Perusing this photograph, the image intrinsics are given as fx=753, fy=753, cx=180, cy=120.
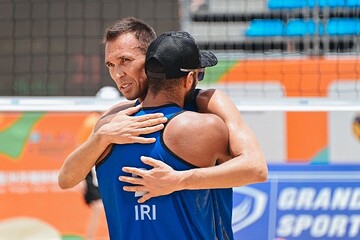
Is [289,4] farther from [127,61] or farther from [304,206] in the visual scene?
[127,61]

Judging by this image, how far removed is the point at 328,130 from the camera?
202 inches

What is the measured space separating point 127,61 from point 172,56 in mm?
246

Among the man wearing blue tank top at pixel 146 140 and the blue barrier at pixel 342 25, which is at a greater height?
the man wearing blue tank top at pixel 146 140

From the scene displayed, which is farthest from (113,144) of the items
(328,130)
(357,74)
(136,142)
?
(357,74)

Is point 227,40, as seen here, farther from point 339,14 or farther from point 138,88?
point 138,88

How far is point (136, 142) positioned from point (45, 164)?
8.51ft

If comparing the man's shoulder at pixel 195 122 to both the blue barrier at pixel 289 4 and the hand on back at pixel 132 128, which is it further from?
the blue barrier at pixel 289 4

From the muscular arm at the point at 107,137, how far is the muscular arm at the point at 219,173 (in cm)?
10

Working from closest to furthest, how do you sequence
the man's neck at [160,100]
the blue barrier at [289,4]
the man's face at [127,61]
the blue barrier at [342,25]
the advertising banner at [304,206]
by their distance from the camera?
the man's neck at [160,100], the man's face at [127,61], the advertising banner at [304,206], the blue barrier at [289,4], the blue barrier at [342,25]

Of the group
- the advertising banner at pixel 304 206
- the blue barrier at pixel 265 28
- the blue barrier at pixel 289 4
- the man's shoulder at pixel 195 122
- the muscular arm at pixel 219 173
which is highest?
the man's shoulder at pixel 195 122

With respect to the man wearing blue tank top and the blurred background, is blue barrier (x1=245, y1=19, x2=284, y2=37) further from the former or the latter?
the man wearing blue tank top

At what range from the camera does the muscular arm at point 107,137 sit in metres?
2.48

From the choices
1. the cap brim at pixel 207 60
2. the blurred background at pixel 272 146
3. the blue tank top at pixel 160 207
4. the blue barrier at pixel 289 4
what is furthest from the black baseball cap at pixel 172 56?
the blue barrier at pixel 289 4

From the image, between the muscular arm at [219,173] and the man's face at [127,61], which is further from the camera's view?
the man's face at [127,61]
